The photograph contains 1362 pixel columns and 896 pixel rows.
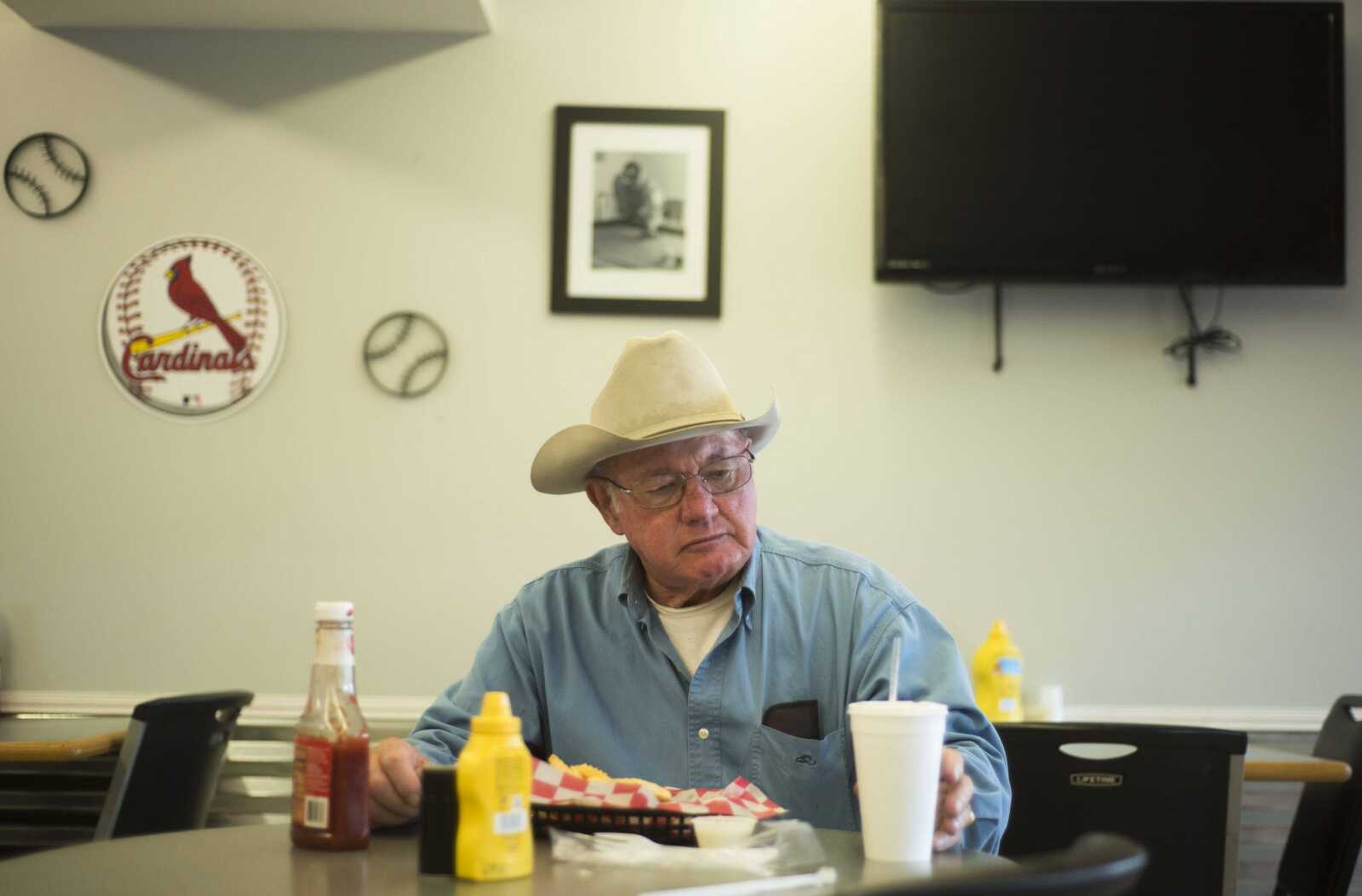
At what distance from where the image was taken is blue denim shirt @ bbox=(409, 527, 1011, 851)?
6.01 feet

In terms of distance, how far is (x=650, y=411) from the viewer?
212 cm

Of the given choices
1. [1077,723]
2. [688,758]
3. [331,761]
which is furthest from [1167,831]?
[331,761]

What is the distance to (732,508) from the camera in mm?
2051

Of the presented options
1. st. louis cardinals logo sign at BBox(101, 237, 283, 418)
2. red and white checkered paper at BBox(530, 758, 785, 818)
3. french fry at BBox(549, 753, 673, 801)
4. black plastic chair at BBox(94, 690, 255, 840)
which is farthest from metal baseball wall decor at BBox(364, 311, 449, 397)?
red and white checkered paper at BBox(530, 758, 785, 818)

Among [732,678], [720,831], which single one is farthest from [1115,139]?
[720,831]

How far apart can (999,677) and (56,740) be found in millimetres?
2197

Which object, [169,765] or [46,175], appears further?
[46,175]

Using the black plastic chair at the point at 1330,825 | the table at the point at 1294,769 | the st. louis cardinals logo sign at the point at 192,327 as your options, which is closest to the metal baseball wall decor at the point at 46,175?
the st. louis cardinals logo sign at the point at 192,327

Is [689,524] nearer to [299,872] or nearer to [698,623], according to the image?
[698,623]

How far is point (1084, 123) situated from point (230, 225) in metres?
2.35

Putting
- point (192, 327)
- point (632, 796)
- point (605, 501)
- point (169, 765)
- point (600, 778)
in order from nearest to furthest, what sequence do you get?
point (632, 796) < point (600, 778) < point (605, 501) < point (169, 765) < point (192, 327)

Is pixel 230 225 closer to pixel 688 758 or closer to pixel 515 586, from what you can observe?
pixel 515 586

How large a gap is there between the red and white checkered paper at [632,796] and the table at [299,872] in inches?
4.2

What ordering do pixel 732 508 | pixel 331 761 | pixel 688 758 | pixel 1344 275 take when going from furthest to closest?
pixel 1344 275
pixel 732 508
pixel 688 758
pixel 331 761
